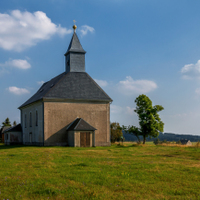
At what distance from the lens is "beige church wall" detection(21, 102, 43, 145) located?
34.5m

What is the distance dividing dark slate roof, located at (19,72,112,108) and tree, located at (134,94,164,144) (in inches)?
426

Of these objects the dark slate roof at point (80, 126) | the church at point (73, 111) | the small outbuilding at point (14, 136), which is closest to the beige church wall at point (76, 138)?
the church at point (73, 111)

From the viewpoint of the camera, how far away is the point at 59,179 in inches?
391

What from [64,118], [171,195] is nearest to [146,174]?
[171,195]

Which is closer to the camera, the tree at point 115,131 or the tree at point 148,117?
the tree at point 148,117

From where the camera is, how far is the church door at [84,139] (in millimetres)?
32562

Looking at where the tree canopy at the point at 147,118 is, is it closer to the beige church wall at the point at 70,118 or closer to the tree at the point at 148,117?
the tree at the point at 148,117

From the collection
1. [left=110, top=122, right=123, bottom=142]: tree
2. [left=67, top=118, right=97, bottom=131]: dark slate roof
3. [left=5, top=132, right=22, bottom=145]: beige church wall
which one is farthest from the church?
[left=110, top=122, right=123, bottom=142]: tree

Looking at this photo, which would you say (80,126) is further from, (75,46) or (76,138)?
(75,46)

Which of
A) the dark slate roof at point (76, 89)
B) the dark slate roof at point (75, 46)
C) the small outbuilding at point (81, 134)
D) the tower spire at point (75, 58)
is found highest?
the dark slate roof at point (75, 46)

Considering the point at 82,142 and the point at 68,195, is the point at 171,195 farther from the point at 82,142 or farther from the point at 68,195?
the point at 82,142

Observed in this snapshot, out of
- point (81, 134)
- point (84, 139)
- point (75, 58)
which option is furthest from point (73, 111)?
point (75, 58)

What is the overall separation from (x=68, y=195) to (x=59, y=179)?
2233mm

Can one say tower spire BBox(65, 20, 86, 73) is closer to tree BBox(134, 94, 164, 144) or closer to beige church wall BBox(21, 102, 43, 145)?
beige church wall BBox(21, 102, 43, 145)
